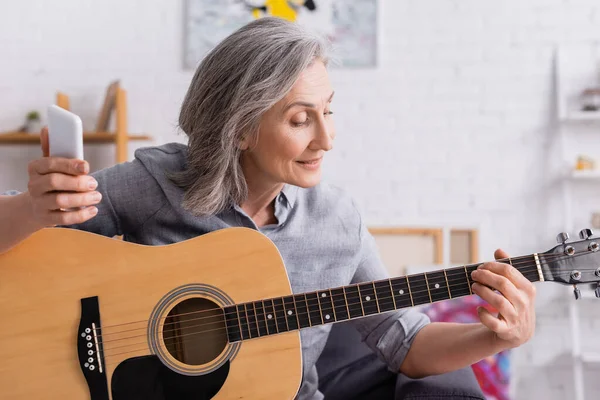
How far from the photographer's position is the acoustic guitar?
1.17 m

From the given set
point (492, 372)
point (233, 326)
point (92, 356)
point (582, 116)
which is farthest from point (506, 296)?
point (582, 116)

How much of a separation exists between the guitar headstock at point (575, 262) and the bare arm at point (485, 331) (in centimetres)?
6

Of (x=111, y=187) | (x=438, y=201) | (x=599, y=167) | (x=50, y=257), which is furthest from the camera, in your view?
(x=438, y=201)

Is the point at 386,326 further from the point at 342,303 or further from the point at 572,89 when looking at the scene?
the point at 572,89

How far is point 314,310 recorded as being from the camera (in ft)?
4.01

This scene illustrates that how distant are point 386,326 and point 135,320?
0.59 metres

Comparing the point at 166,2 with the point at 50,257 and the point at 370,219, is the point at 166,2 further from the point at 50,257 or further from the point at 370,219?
the point at 50,257

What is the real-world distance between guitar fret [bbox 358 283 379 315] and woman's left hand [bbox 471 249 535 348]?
192mm

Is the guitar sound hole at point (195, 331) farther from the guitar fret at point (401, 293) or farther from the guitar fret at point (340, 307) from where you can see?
the guitar fret at point (401, 293)

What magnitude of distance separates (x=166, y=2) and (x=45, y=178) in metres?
2.38

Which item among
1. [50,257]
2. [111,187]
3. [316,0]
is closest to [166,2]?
[316,0]

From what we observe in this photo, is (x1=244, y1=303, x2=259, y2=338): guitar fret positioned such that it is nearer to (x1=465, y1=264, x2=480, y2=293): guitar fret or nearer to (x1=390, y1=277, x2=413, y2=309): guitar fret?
(x1=390, y1=277, x2=413, y2=309): guitar fret

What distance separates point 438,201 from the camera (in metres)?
3.08

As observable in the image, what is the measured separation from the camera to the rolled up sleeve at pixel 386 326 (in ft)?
4.76
